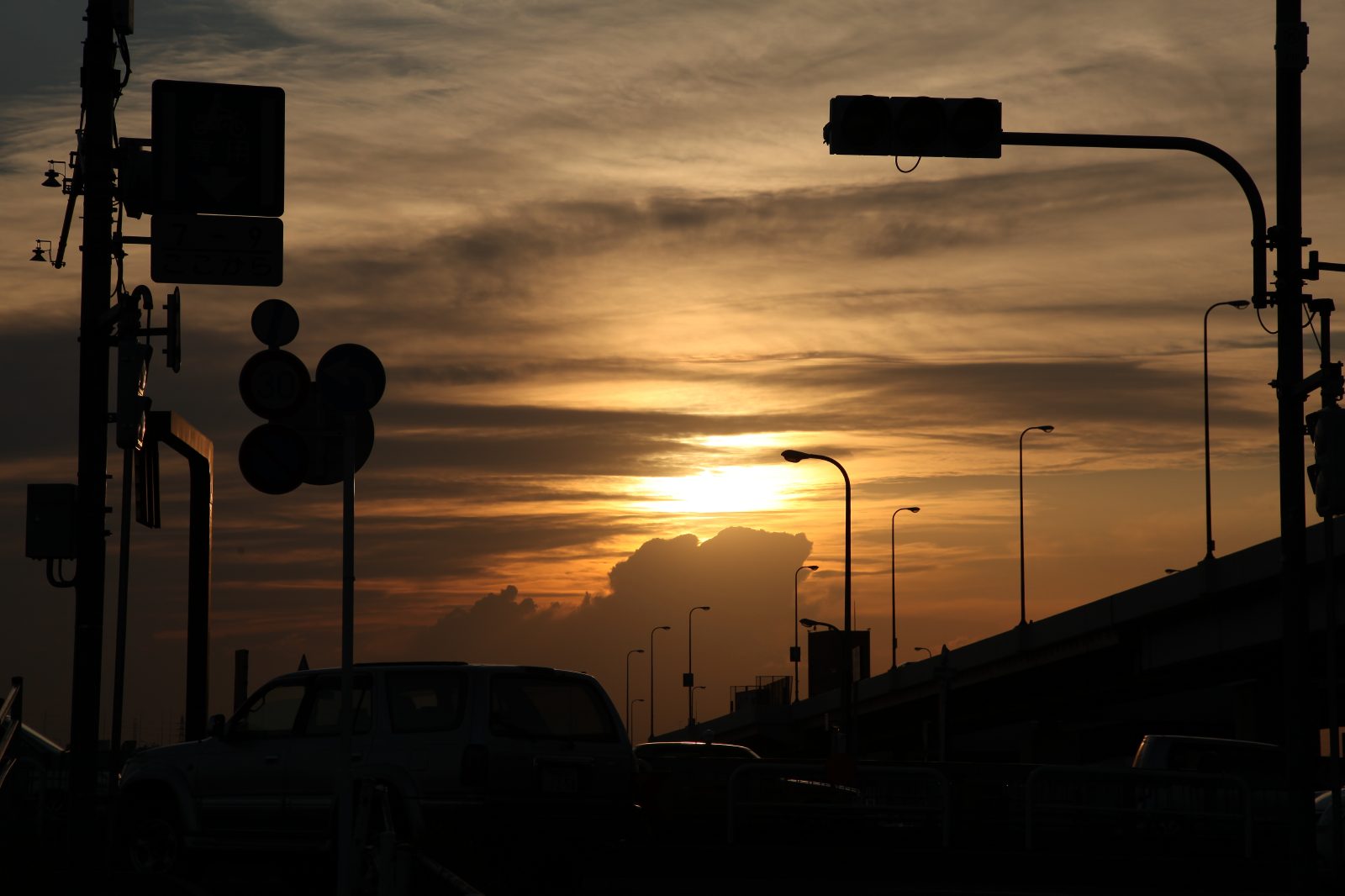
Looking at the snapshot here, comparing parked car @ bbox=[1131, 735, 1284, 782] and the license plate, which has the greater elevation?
the license plate

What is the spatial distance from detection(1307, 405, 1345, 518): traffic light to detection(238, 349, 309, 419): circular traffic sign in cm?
864

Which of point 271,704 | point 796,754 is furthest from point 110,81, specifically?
point 796,754

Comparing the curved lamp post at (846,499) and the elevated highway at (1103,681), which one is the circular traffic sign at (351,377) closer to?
the elevated highway at (1103,681)

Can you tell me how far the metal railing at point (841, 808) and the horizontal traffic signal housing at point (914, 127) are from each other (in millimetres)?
9061

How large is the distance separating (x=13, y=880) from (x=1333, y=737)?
13083 millimetres

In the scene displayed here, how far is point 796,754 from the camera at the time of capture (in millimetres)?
103812

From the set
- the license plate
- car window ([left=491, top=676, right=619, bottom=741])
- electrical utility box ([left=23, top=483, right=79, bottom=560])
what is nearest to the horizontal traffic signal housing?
car window ([left=491, top=676, right=619, bottom=741])

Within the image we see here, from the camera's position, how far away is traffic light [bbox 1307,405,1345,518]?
14.1m

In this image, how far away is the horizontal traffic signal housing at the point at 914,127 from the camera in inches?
547

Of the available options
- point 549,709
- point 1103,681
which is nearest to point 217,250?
point 549,709

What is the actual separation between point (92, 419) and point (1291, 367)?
1037cm

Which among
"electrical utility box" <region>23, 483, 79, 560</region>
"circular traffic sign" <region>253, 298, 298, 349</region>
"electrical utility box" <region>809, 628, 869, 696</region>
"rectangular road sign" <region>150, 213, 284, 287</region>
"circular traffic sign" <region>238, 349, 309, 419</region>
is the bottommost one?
"electrical utility box" <region>809, 628, 869, 696</region>

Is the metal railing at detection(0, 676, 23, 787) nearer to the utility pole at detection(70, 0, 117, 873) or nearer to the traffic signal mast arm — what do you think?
the utility pole at detection(70, 0, 117, 873)

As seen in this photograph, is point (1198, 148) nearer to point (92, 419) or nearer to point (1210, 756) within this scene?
point (92, 419)
